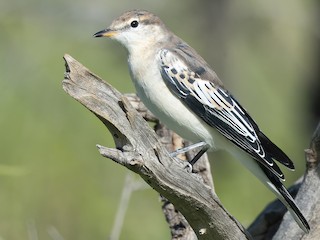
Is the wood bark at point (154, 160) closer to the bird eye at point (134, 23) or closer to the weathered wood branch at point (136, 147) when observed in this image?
the weathered wood branch at point (136, 147)

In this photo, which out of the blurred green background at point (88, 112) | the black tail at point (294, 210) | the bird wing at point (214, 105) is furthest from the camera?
the blurred green background at point (88, 112)

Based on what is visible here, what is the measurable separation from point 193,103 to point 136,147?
3.41 ft

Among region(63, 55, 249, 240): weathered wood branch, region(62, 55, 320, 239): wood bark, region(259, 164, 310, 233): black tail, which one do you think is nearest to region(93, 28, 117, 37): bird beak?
region(62, 55, 320, 239): wood bark

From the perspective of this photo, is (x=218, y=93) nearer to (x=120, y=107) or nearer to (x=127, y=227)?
(x=120, y=107)

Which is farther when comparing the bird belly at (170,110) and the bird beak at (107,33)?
the bird beak at (107,33)

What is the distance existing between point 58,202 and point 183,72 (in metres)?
3.59

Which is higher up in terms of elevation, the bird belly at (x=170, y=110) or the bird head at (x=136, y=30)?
the bird head at (x=136, y=30)

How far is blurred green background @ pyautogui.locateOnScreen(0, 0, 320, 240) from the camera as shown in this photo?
320 inches

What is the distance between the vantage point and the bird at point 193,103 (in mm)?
4996

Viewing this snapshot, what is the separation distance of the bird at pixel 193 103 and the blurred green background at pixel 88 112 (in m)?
0.96

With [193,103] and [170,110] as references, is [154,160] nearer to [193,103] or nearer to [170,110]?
[170,110]

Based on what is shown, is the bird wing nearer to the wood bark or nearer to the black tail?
the black tail

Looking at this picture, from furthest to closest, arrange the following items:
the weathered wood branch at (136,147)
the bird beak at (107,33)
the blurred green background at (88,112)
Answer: the blurred green background at (88,112) < the bird beak at (107,33) < the weathered wood branch at (136,147)

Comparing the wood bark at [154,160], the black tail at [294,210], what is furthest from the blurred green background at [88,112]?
the black tail at [294,210]
